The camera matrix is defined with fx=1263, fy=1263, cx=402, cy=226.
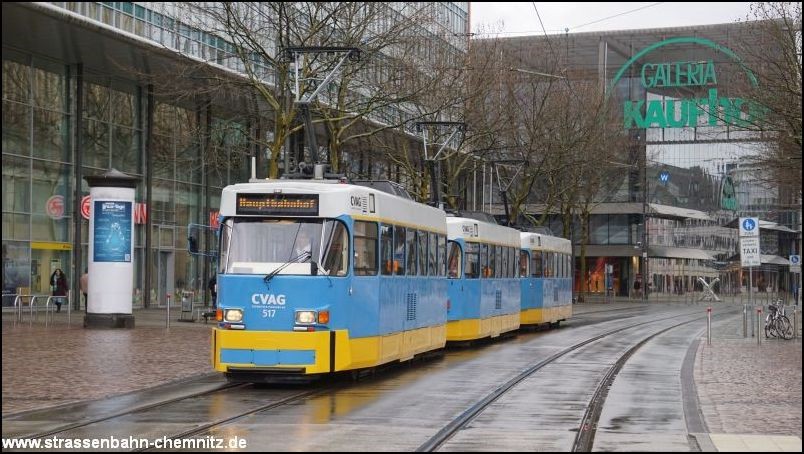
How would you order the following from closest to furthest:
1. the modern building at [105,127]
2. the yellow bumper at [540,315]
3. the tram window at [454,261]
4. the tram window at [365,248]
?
the tram window at [365,248]
the tram window at [454,261]
the yellow bumper at [540,315]
the modern building at [105,127]

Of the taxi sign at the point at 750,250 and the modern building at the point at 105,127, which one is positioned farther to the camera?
the modern building at the point at 105,127

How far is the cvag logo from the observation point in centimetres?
1753

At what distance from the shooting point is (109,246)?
31.7 meters

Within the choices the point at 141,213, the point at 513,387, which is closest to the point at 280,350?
the point at 513,387

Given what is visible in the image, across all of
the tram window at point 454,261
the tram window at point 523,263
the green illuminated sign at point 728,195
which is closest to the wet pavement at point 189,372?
the tram window at point 454,261

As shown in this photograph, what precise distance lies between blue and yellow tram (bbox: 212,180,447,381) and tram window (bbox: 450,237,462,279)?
8681mm

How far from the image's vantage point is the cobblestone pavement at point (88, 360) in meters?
17.0

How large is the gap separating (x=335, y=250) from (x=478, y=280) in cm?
1147

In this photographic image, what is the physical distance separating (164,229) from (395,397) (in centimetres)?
3327

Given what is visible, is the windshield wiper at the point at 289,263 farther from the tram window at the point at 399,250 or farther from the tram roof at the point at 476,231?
the tram roof at the point at 476,231

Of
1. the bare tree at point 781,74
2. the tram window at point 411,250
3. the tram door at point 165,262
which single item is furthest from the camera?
the tram door at point 165,262

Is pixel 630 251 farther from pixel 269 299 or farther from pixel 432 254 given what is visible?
pixel 269 299

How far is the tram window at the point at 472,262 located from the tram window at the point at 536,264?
27.1ft

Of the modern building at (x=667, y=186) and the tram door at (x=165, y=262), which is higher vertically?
the modern building at (x=667, y=186)
